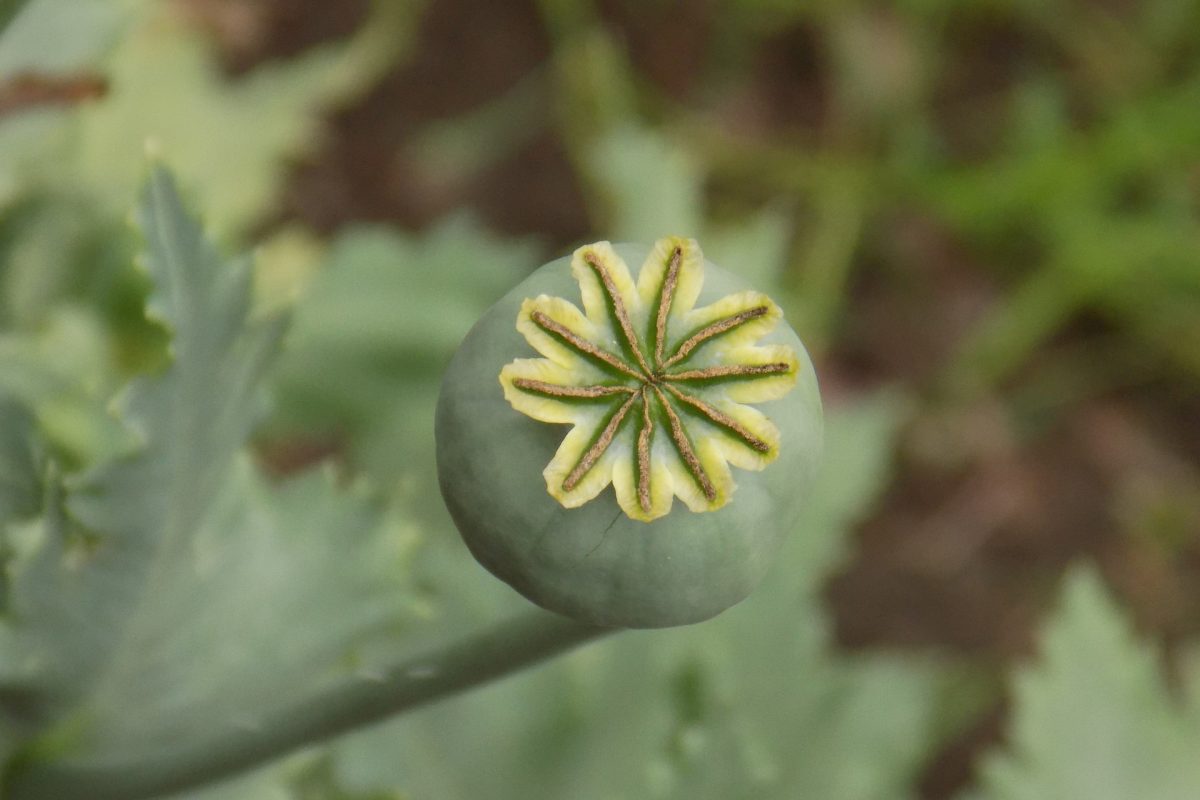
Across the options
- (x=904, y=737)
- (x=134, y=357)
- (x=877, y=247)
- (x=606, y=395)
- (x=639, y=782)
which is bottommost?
(x=606, y=395)

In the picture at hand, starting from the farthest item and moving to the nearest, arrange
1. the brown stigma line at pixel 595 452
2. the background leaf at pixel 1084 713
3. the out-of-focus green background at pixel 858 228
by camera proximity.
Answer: the out-of-focus green background at pixel 858 228
the background leaf at pixel 1084 713
the brown stigma line at pixel 595 452

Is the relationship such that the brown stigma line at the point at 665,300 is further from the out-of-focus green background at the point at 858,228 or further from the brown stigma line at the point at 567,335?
the out-of-focus green background at the point at 858,228

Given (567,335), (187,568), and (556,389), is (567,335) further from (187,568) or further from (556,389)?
(187,568)

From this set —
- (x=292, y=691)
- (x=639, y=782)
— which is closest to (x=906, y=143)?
(x=639, y=782)

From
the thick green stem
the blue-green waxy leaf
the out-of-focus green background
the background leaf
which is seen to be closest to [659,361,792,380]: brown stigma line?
the thick green stem

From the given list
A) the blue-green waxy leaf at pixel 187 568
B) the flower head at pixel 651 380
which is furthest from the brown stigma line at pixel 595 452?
the blue-green waxy leaf at pixel 187 568

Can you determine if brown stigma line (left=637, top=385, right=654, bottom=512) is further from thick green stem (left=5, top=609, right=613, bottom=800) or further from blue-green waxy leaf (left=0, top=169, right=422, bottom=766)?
blue-green waxy leaf (left=0, top=169, right=422, bottom=766)

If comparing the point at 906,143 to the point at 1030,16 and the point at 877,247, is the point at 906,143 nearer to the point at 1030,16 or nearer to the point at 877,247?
the point at 877,247
